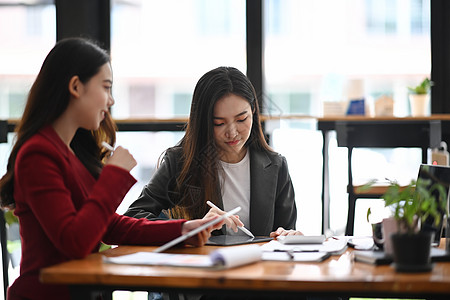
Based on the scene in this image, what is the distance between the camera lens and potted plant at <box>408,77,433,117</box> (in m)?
3.93

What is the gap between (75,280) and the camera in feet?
4.52

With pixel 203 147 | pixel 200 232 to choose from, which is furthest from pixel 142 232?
pixel 203 147

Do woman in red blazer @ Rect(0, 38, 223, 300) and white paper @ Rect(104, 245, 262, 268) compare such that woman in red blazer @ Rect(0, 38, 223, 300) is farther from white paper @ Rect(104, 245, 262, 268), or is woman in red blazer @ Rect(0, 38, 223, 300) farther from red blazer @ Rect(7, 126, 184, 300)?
white paper @ Rect(104, 245, 262, 268)

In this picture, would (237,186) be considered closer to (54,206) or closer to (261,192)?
(261,192)

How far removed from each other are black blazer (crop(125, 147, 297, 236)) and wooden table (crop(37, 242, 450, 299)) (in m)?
0.77

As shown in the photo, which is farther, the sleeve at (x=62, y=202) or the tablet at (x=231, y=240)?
the tablet at (x=231, y=240)

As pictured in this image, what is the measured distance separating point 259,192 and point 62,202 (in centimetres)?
96

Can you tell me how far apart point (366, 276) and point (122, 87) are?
3.40 meters

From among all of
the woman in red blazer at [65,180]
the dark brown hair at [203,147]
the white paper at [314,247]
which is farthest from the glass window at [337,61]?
the woman in red blazer at [65,180]

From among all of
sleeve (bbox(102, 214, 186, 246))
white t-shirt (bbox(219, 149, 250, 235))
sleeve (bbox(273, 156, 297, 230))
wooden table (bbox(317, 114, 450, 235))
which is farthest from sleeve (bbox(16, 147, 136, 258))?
wooden table (bbox(317, 114, 450, 235))

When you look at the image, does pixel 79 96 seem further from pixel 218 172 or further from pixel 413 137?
pixel 413 137

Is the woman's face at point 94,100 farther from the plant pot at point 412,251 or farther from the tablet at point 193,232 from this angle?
the plant pot at point 412,251

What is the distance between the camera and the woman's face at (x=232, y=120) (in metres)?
2.22

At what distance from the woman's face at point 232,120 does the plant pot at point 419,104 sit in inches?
78.5
